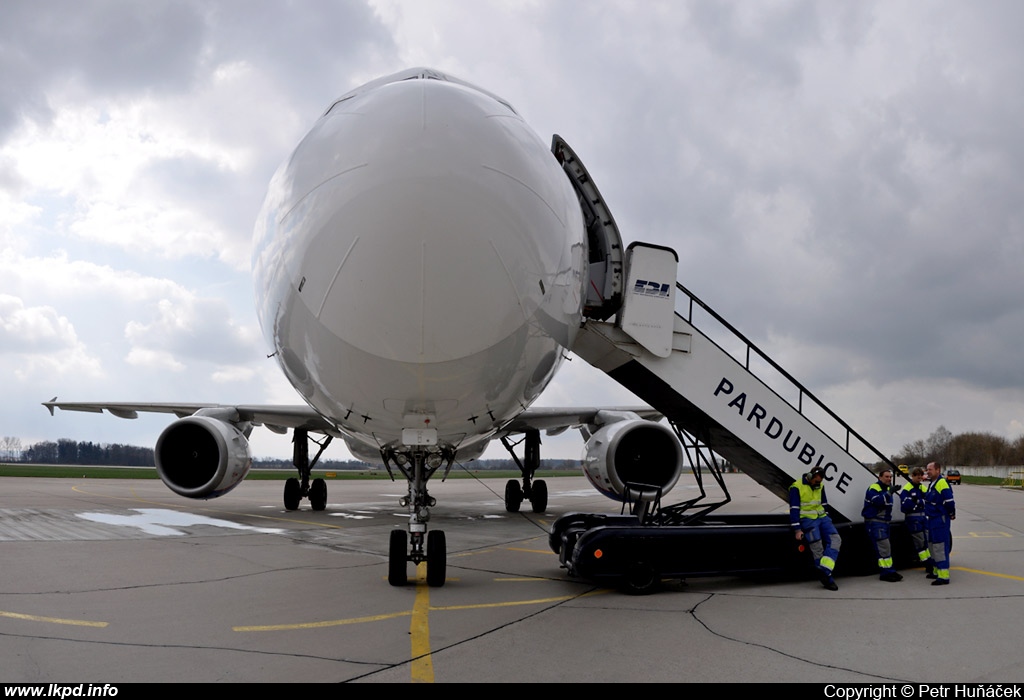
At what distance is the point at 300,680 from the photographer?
12.6ft

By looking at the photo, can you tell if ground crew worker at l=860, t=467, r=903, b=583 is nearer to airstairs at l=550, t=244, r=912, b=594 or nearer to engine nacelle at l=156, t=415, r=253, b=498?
airstairs at l=550, t=244, r=912, b=594

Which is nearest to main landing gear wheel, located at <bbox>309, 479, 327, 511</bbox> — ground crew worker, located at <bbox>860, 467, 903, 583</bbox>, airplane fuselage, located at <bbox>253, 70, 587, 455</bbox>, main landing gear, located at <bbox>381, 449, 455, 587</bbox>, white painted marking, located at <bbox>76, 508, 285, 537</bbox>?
white painted marking, located at <bbox>76, 508, 285, 537</bbox>

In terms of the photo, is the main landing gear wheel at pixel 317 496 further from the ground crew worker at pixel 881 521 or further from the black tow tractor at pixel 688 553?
the ground crew worker at pixel 881 521

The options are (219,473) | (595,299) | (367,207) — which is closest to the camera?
(367,207)

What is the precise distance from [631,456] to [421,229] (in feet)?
24.2

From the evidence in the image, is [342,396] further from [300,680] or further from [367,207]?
[300,680]

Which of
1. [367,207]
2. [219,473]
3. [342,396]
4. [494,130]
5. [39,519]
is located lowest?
[39,519]

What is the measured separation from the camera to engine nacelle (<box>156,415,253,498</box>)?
11.6 m

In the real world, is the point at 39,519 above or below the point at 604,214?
below

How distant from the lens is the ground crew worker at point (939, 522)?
7.10 meters

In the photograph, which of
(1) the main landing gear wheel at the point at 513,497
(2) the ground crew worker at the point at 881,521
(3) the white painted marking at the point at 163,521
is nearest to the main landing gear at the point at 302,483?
(3) the white painted marking at the point at 163,521
